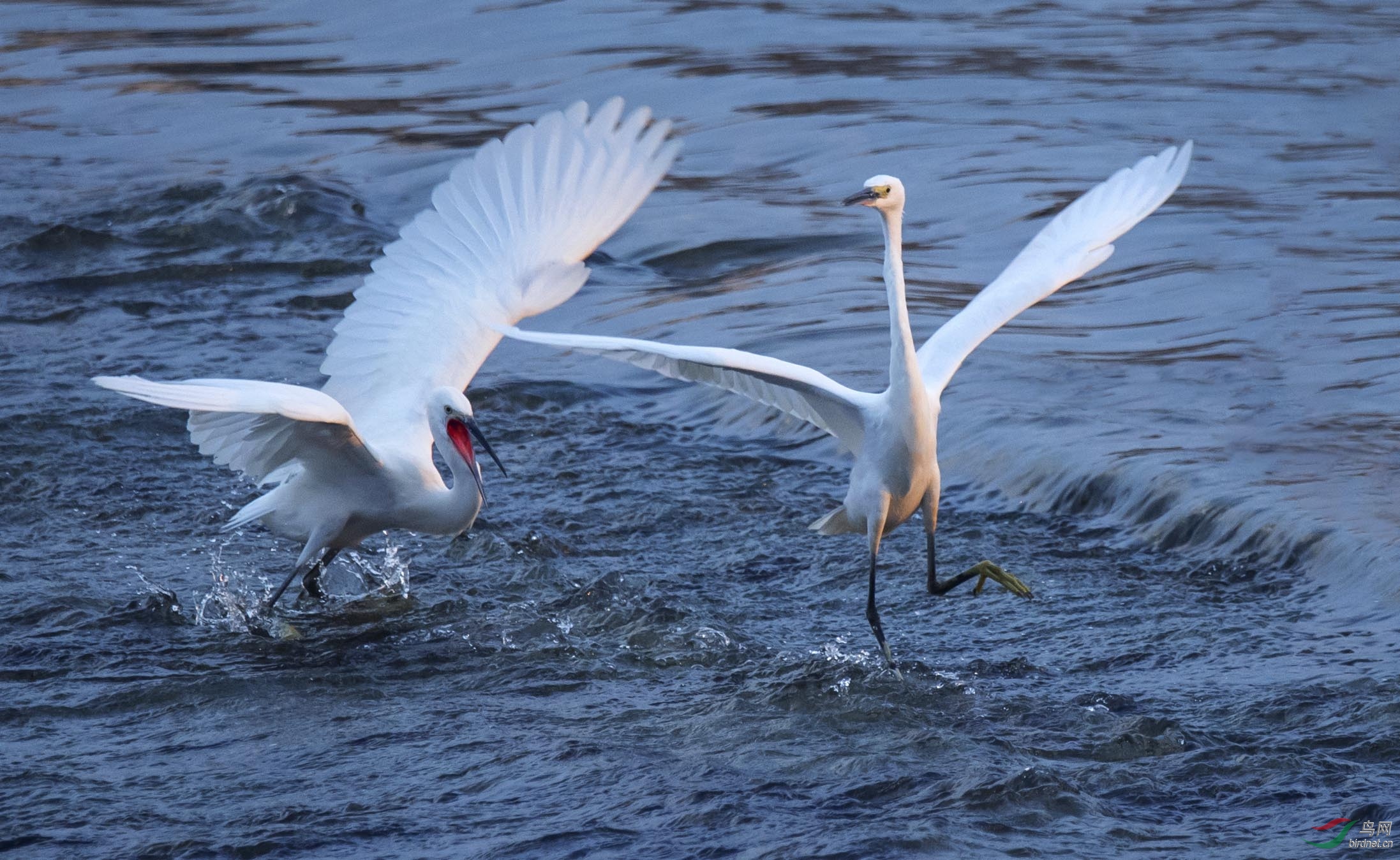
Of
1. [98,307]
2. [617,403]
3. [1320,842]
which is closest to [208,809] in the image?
[1320,842]

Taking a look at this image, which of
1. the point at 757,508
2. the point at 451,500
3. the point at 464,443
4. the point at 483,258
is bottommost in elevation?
the point at 757,508

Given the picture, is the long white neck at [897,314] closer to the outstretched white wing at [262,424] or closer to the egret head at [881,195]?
the egret head at [881,195]

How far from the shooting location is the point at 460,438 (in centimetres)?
703

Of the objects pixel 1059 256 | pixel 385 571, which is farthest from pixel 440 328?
pixel 1059 256

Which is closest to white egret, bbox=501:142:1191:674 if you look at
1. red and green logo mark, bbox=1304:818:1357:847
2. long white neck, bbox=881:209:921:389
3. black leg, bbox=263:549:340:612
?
long white neck, bbox=881:209:921:389

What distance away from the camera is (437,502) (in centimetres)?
719

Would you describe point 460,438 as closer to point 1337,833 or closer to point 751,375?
point 751,375

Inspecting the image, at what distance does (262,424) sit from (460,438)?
2.86ft

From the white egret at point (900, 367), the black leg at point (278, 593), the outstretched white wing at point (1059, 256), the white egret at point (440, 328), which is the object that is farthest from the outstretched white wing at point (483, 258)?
the outstretched white wing at point (1059, 256)

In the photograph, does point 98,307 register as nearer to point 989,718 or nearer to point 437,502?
point 437,502

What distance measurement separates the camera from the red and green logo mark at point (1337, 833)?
5031 mm

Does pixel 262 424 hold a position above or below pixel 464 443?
above

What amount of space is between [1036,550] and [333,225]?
742 centimetres

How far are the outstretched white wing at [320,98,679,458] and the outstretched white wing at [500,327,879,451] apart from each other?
1095mm
